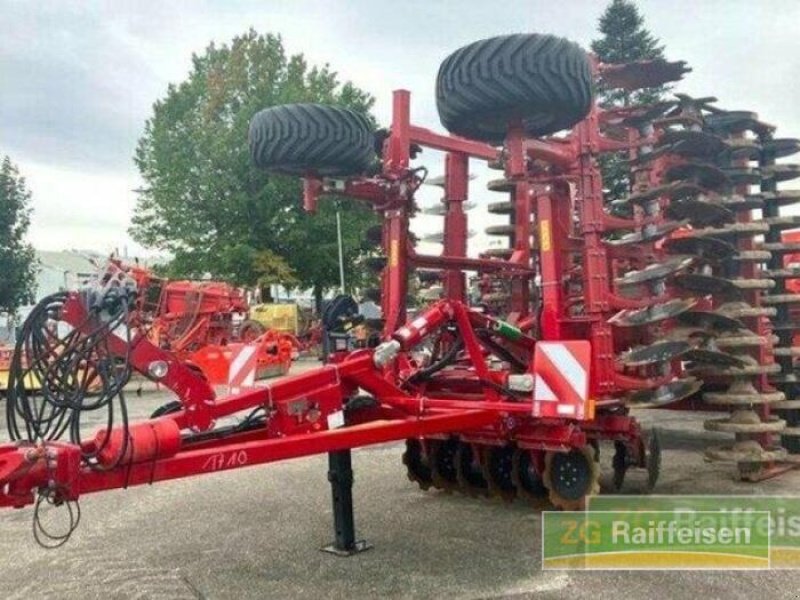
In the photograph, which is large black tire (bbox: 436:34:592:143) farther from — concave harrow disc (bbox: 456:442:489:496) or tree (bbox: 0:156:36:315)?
tree (bbox: 0:156:36:315)

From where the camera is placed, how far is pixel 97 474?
127 inches

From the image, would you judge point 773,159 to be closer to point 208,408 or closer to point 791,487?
point 791,487

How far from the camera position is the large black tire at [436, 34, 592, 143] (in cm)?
447

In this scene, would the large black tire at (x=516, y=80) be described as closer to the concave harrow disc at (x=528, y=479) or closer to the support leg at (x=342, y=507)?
the support leg at (x=342, y=507)

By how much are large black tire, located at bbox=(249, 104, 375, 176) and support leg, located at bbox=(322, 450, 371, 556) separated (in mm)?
1955

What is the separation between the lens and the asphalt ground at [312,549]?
4004 millimetres

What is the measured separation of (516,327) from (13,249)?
19.9 metres

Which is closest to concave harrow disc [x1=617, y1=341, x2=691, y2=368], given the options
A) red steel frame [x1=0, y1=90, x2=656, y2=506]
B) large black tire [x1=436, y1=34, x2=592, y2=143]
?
red steel frame [x1=0, y1=90, x2=656, y2=506]

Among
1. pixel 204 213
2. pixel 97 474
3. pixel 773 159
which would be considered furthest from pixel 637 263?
pixel 204 213

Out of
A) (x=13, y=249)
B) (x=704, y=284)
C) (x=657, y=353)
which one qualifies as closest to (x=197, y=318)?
(x=13, y=249)

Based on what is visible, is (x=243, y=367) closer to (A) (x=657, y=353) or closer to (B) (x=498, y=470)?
(B) (x=498, y=470)

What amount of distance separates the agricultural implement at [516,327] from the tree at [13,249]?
18013 mm

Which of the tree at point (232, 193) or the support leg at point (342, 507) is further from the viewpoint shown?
the tree at point (232, 193)

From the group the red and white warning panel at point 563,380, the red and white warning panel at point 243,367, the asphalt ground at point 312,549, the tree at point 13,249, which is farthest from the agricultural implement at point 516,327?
the tree at point 13,249
